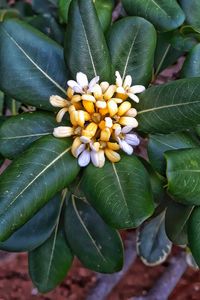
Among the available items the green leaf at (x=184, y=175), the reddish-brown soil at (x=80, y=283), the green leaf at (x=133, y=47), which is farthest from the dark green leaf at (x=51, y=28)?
the reddish-brown soil at (x=80, y=283)

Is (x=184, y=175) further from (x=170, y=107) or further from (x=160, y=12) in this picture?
(x=160, y=12)

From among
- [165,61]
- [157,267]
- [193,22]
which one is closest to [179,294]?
[157,267]

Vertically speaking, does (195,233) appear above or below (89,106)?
below

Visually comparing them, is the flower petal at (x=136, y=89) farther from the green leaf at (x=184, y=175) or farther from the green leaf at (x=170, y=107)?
the green leaf at (x=184, y=175)

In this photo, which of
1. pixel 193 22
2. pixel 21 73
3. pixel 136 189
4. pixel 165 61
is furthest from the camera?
pixel 165 61

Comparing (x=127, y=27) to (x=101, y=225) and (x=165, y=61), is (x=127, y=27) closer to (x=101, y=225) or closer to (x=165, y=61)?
(x=165, y=61)

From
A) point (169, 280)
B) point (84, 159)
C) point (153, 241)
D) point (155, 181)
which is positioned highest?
point (84, 159)

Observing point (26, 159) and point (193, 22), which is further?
point (193, 22)

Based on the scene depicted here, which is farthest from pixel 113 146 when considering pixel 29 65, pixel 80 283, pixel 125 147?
pixel 80 283
